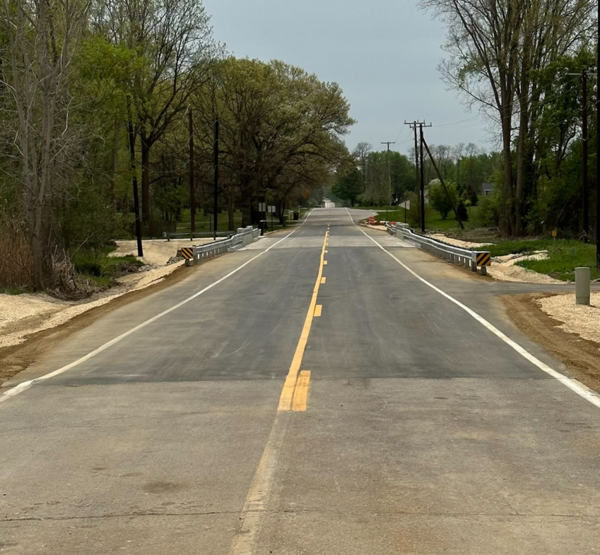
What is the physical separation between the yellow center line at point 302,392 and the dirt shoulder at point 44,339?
13.6ft

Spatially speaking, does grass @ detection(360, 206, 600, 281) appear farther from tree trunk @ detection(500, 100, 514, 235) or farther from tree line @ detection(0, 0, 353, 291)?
tree line @ detection(0, 0, 353, 291)

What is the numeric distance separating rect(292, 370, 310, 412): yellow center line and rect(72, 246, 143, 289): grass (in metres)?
21.6

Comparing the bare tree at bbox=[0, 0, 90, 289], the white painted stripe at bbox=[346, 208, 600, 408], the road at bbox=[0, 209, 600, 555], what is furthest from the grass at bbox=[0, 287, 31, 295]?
the white painted stripe at bbox=[346, 208, 600, 408]

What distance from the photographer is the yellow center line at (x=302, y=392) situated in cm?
840

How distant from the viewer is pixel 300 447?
679cm

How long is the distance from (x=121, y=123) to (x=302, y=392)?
41.2 metres

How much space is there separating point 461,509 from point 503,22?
5259cm

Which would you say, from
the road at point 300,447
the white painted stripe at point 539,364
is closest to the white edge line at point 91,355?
the road at point 300,447

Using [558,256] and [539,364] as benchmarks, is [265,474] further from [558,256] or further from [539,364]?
[558,256]

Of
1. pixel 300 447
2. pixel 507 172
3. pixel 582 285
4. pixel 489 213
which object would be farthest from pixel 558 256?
pixel 489 213

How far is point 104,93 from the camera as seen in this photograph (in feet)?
136

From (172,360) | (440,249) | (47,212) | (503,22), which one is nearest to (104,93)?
(47,212)

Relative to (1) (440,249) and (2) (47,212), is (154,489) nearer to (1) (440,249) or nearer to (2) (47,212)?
(2) (47,212)

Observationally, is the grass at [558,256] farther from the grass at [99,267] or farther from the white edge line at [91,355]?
the grass at [99,267]
